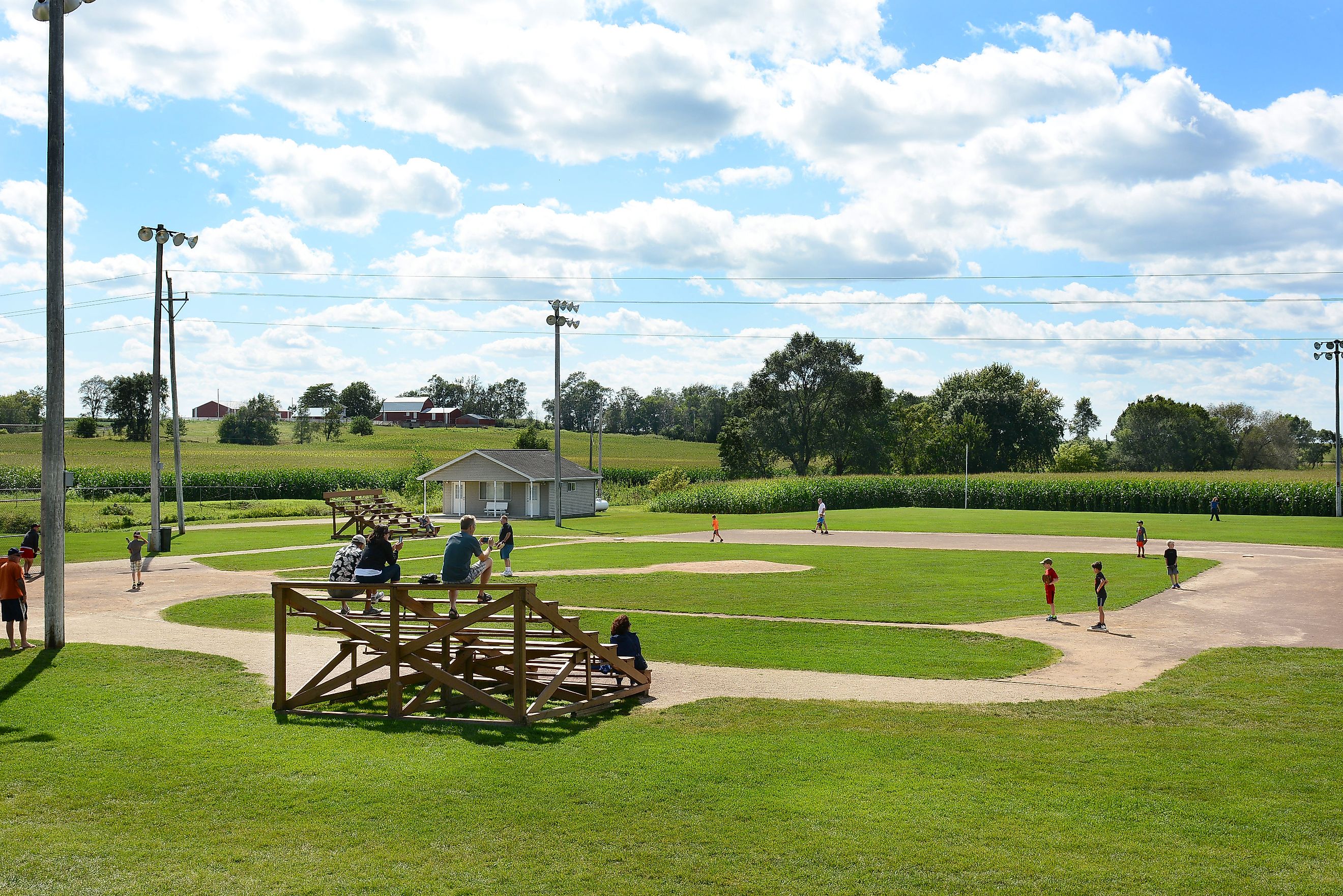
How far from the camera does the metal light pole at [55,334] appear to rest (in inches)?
664

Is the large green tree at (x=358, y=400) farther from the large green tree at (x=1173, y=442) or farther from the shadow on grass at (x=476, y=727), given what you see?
the shadow on grass at (x=476, y=727)

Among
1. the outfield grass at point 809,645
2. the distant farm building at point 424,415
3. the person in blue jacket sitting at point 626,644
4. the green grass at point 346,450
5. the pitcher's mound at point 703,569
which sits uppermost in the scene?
the distant farm building at point 424,415

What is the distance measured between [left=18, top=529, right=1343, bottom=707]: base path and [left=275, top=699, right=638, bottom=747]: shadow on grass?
159 cm

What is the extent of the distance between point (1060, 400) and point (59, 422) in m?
117

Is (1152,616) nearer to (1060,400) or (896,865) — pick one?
(896,865)

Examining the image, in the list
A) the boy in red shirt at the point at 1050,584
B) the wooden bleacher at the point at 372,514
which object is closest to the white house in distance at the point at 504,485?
the wooden bleacher at the point at 372,514

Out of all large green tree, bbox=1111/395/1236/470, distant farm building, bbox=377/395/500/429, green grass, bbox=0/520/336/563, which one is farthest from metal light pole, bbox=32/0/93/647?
distant farm building, bbox=377/395/500/429

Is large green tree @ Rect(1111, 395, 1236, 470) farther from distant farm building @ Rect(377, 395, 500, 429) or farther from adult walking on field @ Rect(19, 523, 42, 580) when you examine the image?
adult walking on field @ Rect(19, 523, 42, 580)

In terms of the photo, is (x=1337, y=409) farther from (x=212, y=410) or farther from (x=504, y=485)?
(x=212, y=410)

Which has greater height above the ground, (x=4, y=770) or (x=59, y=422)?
(x=59, y=422)

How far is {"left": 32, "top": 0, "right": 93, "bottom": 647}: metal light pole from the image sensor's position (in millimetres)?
16875

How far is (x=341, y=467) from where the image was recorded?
→ 88938 mm

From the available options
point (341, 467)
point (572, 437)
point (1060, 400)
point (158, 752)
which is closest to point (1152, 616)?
point (158, 752)

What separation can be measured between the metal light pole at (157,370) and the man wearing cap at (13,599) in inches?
768
